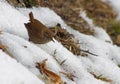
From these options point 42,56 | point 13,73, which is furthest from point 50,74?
point 13,73

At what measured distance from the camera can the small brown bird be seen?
2.68 m

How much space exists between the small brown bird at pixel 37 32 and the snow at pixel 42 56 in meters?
0.05

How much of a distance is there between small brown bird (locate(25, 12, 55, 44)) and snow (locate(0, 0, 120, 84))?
1.8 inches

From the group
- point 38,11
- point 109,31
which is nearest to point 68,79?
point 38,11

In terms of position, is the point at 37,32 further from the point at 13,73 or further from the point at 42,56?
the point at 13,73

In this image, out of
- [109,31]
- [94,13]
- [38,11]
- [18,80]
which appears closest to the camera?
[18,80]

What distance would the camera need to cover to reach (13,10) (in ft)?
9.46

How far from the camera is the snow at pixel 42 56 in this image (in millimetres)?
2229

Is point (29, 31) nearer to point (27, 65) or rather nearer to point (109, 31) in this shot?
point (27, 65)

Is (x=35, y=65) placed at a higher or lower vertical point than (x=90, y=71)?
higher

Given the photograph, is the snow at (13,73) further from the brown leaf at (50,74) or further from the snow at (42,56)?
the brown leaf at (50,74)

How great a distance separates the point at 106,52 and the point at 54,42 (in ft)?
2.87

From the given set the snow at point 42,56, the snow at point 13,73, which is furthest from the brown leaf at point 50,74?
the snow at point 13,73

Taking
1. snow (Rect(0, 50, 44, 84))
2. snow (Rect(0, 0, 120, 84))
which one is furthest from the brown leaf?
snow (Rect(0, 50, 44, 84))
